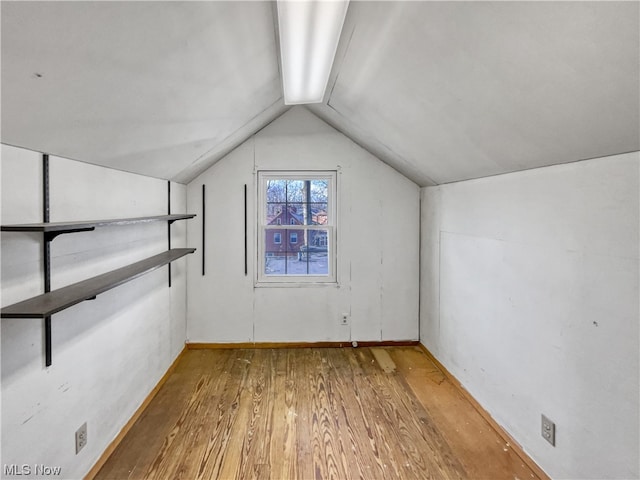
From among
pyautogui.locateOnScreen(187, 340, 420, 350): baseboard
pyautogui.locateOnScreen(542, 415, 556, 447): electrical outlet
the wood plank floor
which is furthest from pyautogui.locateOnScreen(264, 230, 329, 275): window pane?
pyautogui.locateOnScreen(542, 415, 556, 447): electrical outlet

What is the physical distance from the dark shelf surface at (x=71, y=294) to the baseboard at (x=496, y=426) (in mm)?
2502

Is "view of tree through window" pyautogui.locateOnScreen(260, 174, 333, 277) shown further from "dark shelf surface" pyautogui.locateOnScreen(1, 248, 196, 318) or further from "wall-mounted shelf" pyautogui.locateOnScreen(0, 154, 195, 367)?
"wall-mounted shelf" pyautogui.locateOnScreen(0, 154, 195, 367)

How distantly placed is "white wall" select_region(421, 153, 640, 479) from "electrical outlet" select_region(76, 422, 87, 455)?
97.2 inches

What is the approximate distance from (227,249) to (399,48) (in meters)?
2.78

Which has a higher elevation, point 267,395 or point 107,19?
point 107,19

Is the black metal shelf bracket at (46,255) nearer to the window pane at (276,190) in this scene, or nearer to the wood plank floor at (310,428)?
the wood plank floor at (310,428)

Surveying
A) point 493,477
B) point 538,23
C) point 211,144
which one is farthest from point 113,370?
point 538,23

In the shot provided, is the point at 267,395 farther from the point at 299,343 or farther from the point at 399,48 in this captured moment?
the point at 399,48

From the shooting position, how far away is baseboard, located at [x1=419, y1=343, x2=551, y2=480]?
78.2 inches

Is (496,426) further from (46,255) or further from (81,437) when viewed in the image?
(46,255)

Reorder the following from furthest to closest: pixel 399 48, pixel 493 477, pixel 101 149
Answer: pixel 493 477
pixel 101 149
pixel 399 48

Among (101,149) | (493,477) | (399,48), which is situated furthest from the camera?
(493,477)

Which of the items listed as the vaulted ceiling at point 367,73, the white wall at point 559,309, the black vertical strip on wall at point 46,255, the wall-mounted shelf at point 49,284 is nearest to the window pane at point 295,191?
the vaulted ceiling at point 367,73

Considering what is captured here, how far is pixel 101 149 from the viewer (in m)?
1.80
